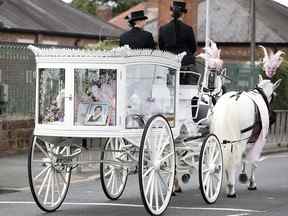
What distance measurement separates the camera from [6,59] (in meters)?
20.3

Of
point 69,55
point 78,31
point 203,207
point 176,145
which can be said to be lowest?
point 203,207

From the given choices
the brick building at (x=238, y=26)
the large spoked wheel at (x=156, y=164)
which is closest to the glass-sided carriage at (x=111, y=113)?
the large spoked wheel at (x=156, y=164)

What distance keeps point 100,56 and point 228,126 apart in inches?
121

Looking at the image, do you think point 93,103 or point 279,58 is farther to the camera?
point 279,58

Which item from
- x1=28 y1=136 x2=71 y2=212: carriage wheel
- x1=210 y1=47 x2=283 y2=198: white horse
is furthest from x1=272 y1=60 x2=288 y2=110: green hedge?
x1=28 y1=136 x2=71 y2=212: carriage wheel

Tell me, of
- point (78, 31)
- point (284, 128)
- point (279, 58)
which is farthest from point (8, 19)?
point (279, 58)

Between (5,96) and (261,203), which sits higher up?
(5,96)

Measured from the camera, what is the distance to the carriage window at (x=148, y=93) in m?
10.8

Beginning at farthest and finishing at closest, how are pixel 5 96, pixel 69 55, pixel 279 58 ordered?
pixel 5 96 < pixel 279 58 < pixel 69 55

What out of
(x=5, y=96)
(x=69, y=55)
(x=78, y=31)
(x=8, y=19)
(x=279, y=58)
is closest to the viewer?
(x=69, y=55)

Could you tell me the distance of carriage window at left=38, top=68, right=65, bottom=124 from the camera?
10930 mm

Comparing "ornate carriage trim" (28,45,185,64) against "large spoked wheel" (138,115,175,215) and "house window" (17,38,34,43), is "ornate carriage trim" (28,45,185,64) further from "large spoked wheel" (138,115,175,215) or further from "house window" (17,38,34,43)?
"house window" (17,38,34,43)

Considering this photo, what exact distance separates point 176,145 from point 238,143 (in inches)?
49.8

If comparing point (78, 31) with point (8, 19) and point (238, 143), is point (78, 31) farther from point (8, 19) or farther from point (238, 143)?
point (238, 143)
